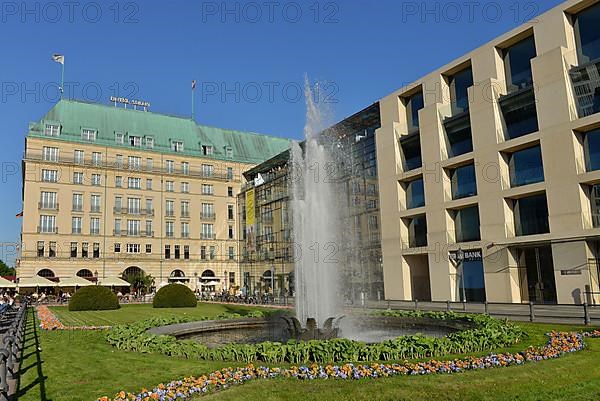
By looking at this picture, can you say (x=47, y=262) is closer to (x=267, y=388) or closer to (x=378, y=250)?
(x=378, y=250)

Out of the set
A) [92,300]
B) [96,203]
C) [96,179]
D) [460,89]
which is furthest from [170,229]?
[460,89]

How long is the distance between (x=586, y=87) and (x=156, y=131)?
2478 inches

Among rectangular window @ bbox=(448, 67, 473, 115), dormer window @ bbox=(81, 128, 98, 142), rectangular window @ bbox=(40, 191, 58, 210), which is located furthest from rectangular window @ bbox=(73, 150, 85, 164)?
A: rectangular window @ bbox=(448, 67, 473, 115)

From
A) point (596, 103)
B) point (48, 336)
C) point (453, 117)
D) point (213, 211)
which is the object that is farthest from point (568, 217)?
point (213, 211)

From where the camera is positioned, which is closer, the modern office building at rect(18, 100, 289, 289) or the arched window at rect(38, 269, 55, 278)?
the arched window at rect(38, 269, 55, 278)

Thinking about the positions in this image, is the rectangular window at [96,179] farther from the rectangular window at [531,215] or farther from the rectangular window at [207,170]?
the rectangular window at [531,215]

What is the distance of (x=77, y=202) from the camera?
67.6 m

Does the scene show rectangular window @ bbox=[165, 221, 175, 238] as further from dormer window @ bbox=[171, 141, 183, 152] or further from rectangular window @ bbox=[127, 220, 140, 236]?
dormer window @ bbox=[171, 141, 183, 152]

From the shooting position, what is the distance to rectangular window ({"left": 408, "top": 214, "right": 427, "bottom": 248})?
4003 cm

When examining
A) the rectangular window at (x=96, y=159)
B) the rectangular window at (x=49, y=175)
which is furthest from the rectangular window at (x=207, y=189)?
the rectangular window at (x=49, y=175)

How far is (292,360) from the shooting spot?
11328 mm

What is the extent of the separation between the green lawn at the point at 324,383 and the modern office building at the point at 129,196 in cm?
5587

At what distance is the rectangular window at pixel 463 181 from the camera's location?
3603cm

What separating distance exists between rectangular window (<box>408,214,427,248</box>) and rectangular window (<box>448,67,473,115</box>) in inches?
360
